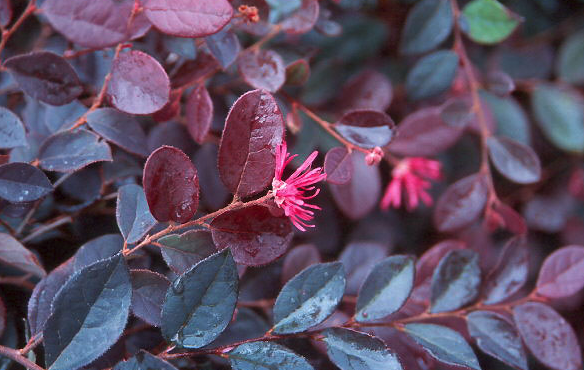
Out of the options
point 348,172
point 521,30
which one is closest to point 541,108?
point 521,30

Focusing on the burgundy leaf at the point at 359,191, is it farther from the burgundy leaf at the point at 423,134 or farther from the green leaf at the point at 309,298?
the green leaf at the point at 309,298

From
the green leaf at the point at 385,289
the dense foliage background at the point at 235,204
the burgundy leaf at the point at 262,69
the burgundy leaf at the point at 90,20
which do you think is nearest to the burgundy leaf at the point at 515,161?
the dense foliage background at the point at 235,204

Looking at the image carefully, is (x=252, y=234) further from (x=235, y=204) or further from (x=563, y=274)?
(x=563, y=274)

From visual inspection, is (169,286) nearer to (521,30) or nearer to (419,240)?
(419,240)

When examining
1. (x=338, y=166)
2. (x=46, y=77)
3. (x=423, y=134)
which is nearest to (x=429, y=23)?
(x=423, y=134)

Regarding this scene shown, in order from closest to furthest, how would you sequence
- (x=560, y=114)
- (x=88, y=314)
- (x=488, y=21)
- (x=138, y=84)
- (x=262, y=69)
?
1. (x=88, y=314)
2. (x=138, y=84)
3. (x=262, y=69)
4. (x=488, y=21)
5. (x=560, y=114)
